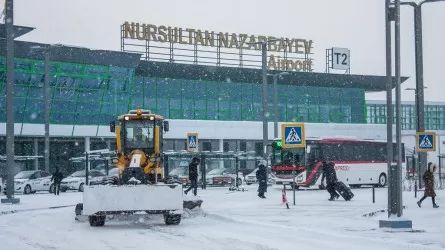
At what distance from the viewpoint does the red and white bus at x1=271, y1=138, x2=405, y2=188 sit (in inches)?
1834

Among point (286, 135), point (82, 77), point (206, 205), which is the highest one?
point (82, 77)

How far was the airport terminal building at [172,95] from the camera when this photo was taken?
60625mm

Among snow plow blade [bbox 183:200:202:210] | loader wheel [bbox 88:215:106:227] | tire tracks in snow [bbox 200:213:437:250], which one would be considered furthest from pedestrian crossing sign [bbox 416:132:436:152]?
loader wheel [bbox 88:215:106:227]

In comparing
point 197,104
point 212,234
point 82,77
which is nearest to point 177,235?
point 212,234

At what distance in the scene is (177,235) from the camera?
17719 mm

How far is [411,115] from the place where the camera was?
415 feet

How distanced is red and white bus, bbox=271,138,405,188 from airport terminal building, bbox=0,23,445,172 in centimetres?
1629

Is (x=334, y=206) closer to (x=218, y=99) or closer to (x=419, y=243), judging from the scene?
(x=419, y=243)

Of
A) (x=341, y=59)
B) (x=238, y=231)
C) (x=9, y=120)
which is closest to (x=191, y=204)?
(x=238, y=231)

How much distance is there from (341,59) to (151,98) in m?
19.4

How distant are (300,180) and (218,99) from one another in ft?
97.3

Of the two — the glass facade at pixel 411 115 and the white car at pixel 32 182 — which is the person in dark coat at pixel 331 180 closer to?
the white car at pixel 32 182

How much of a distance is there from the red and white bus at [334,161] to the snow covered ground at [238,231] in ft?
62.2

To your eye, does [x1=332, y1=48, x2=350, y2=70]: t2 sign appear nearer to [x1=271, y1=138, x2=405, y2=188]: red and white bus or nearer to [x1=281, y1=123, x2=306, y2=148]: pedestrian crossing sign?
[x1=271, y1=138, x2=405, y2=188]: red and white bus
